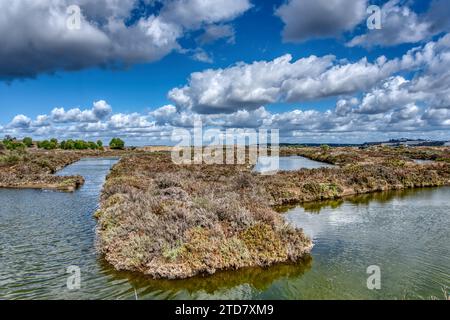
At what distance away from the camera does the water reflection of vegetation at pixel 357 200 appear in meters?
24.4

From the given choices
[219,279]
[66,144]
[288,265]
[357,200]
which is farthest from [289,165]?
[66,144]

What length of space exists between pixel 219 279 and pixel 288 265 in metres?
2.66

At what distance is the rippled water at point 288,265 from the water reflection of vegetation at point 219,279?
0.03 meters

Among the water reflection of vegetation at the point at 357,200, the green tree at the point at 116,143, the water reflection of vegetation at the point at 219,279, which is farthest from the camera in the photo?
the green tree at the point at 116,143

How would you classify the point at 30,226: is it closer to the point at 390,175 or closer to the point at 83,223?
the point at 83,223

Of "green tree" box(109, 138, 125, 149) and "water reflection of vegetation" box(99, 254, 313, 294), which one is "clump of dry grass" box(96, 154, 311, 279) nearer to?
"water reflection of vegetation" box(99, 254, 313, 294)

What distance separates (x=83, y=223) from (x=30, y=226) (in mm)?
2635

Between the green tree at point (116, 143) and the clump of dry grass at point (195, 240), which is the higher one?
the green tree at point (116, 143)

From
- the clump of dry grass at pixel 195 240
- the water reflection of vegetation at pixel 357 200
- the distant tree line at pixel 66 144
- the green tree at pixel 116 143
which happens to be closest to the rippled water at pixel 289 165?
the water reflection of vegetation at pixel 357 200

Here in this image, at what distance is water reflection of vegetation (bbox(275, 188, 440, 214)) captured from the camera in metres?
24.4

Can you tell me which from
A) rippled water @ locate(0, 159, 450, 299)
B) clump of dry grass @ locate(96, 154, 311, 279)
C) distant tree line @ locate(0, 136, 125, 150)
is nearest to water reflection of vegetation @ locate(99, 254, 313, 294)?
rippled water @ locate(0, 159, 450, 299)

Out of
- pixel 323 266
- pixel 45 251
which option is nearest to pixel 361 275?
pixel 323 266

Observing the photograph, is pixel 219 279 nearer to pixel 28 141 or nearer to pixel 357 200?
pixel 357 200

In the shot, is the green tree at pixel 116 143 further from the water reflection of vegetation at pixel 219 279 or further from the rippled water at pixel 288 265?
the water reflection of vegetation at pixel 219 279
